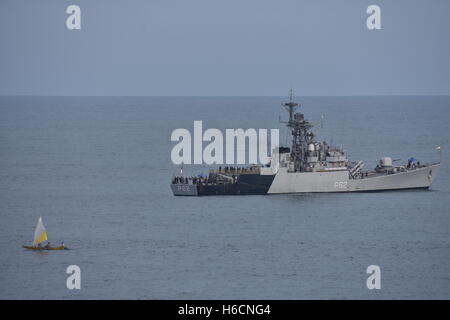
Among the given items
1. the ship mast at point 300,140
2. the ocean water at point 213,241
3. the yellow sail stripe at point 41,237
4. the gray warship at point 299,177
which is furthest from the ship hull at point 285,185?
the yellow sail stripe at point 41,237

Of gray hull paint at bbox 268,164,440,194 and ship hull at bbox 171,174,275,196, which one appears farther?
gray hull paint at bbox 268,164,440,194

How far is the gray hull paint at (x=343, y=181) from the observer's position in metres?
115

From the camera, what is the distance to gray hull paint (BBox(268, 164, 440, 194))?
115m

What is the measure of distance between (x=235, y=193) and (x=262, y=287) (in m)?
35.4

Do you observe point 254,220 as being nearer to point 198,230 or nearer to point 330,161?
point 198,230

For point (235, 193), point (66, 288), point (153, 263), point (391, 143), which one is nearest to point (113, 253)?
point (153, 263)

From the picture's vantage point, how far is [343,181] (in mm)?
116750

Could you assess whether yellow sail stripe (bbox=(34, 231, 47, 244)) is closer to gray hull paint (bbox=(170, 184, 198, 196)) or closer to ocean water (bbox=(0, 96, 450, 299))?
ocean water (bbox=(0, 96, 450, 299))

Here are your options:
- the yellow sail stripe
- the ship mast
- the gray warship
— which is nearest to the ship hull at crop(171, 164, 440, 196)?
the gray warship

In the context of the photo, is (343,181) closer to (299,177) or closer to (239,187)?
(299,177)

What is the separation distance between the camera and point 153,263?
8744cm

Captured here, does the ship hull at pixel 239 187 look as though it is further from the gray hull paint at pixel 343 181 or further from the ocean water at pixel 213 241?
the ocean water at pixel 213 241

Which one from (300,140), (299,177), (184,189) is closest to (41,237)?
(184,189)
